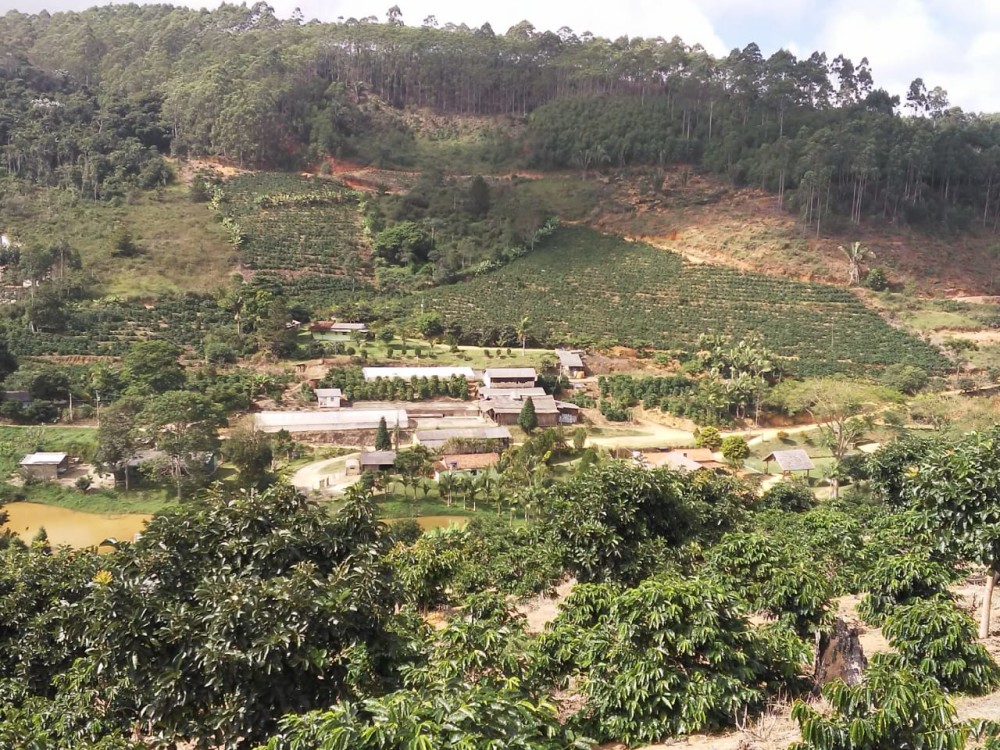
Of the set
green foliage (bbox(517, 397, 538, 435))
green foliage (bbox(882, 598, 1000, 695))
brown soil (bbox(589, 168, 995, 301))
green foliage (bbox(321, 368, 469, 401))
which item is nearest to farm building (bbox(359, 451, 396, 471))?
green foliage (bbox(517, 397, 538, 435))

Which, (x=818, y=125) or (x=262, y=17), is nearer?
(x=818, y=125)

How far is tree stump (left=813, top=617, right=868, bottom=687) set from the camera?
7531mm

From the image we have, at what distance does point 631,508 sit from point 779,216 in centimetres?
4991

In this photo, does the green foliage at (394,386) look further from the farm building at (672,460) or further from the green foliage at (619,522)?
the green foliage at (619,522)

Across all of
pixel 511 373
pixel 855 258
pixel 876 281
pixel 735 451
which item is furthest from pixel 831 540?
pixel 855 258

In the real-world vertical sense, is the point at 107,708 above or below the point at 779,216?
below

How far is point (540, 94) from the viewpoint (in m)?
79.8

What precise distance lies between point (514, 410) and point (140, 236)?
3402 cm

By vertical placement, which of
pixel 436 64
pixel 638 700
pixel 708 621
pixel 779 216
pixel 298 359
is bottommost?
pixel 298 359

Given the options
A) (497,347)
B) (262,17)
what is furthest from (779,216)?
(262,17)

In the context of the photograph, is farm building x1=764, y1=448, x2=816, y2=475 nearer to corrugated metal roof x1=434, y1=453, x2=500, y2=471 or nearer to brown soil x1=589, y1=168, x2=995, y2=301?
corrugated metal roof x1=434, y1=453, x2=500, y2=471

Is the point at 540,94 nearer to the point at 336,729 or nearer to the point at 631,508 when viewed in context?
the point at 631,508

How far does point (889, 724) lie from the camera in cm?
500

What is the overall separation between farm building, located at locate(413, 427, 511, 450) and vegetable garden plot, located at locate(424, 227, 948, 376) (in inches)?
484
